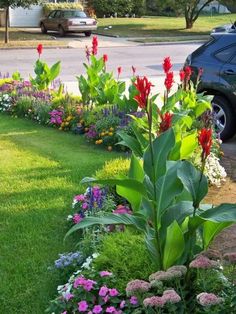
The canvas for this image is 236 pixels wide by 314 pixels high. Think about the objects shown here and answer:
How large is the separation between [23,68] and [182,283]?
1591 cm

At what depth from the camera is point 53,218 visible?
5492mm

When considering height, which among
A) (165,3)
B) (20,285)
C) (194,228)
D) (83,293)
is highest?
(165,3)

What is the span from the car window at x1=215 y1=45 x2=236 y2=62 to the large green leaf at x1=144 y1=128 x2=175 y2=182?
576 cm

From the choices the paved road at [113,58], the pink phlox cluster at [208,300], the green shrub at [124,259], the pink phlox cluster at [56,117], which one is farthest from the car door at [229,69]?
the paved road at [113,58]

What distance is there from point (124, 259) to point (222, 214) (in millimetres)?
863

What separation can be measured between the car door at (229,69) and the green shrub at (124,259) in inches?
202

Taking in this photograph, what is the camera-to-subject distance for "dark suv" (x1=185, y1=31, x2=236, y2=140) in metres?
8.89

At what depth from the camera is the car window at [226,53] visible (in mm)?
9008

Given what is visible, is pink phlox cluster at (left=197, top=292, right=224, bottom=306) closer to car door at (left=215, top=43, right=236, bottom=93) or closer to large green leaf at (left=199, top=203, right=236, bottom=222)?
large green leaf at (left=199, top=203, right=236, bottom=222)

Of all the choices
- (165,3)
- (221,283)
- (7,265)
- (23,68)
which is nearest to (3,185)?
(7,265)

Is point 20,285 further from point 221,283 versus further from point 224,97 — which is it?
point 224,97

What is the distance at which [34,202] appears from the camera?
232 inches

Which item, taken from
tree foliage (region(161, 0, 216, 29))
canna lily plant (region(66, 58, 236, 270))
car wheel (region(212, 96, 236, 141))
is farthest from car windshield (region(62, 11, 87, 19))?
canna lily plant (region(66, 58, 236, 270))

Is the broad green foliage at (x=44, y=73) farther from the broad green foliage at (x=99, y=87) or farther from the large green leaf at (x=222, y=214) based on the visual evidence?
the large green leaf at (x=222, y=214)
